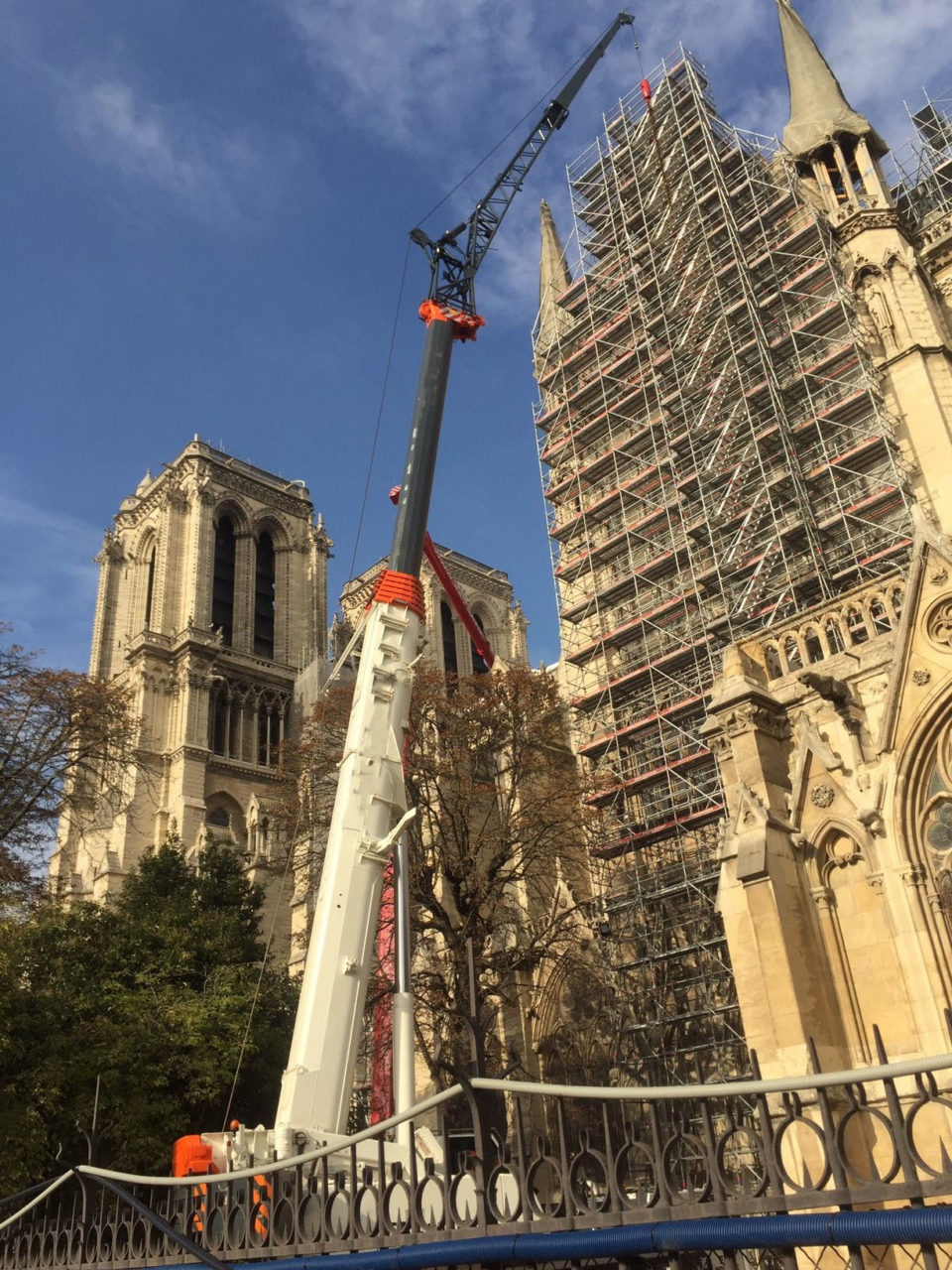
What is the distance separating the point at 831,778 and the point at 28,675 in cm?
1530

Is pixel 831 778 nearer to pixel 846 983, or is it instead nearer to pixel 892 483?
pixel 846 983

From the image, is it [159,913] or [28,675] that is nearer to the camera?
[28,675]

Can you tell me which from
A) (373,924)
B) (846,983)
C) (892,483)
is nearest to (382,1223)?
(373,924)

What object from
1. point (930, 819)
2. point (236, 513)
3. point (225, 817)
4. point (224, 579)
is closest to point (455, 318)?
point (930, 819)

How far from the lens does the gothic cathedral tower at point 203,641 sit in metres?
43.7

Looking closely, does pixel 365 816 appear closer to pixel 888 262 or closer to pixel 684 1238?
pixel 684 1238

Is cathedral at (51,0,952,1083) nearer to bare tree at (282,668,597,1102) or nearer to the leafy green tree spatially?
bare tree at (282,668,597,1102)

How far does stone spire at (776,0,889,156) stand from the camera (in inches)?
1027

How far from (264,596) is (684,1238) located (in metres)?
52.6

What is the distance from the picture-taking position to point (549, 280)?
37.1m

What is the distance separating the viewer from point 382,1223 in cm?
555

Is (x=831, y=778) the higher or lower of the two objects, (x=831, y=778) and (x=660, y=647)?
the lower

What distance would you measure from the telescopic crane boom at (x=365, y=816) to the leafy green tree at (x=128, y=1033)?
7.70 meters

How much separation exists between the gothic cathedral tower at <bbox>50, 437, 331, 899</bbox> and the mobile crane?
27.6m
